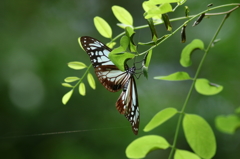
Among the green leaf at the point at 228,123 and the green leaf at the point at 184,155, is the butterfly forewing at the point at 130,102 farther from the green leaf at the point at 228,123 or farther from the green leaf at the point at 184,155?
the green leaf at the point at 228,123

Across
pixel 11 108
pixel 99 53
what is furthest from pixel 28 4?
pixel 99 53

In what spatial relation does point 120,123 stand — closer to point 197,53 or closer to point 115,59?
point 197,53

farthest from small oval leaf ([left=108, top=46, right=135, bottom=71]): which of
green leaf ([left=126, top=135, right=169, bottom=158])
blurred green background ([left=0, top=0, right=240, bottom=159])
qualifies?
blurred green background ([left=0, top=0, right=240, bottom=159])

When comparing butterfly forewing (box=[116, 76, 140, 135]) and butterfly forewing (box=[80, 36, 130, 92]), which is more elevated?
butterfly forewing (box=[80, 36, 130, 92])

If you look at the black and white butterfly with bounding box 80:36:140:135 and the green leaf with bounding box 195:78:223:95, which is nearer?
the green leaf with bounding box 195:78:223:95

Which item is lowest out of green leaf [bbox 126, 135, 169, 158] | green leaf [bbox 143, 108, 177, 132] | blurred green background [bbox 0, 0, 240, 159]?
blurred green background [bbox 0, 0, 240, 159]

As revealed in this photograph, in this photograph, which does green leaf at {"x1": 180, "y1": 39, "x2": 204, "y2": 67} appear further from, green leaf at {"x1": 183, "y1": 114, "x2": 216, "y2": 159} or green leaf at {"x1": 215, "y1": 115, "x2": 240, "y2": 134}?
green leaf at {"x1": 215, "y1": 115, "x2": 240, "y2": 134}
